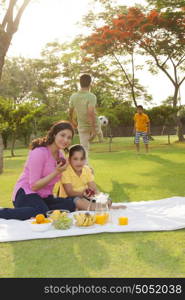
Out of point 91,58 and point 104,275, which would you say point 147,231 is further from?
point 91,58

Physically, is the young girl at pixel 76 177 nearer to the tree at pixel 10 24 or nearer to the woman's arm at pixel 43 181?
the woman's arm at pixel 43 181

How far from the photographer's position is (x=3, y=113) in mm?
14266

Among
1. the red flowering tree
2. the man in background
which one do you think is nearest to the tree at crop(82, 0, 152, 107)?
the red flowering tree

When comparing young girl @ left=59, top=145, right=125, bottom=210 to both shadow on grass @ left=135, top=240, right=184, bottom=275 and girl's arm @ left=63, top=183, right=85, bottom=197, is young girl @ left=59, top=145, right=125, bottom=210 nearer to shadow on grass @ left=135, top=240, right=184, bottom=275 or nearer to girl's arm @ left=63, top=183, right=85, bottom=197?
girl's arm @ left=63, top=183, right=85, bottom=197

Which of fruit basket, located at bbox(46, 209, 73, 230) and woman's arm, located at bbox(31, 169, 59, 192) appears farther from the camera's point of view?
woman's arm, located at bbox(31, 169, 59, 192)

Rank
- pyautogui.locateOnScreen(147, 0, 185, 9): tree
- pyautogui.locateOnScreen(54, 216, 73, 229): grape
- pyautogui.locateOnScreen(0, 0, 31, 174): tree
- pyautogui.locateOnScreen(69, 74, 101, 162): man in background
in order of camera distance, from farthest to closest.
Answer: pyautogui.locateOnScreen(147, 0, 185, 9): tree → pyautogui.locateOnScreen(0, 0, 31, 174): tree → pyautogui.locateOnScreen(69, 74, 101, 162): man in background → pyautogui.locateOnScreen(54, 216, 73, 229): grape

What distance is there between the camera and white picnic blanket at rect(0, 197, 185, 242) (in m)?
3.44

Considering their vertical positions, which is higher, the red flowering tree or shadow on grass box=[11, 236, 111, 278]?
the red flowering tree

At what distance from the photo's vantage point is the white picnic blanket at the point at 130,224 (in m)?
3.44

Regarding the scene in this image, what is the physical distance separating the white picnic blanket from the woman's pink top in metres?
0.43

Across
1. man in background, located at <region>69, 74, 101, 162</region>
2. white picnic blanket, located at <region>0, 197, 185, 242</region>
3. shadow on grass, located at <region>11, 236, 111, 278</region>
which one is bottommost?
shadow on grass, located at <region>11, 236, 111, 278</region>

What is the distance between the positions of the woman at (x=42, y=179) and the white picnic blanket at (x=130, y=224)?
19 centimetres

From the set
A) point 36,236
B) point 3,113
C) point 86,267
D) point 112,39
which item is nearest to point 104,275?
point 86,267

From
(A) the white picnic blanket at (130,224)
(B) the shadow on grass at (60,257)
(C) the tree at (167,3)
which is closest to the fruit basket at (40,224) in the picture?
(A) the white picnic blanket at (130,224)
